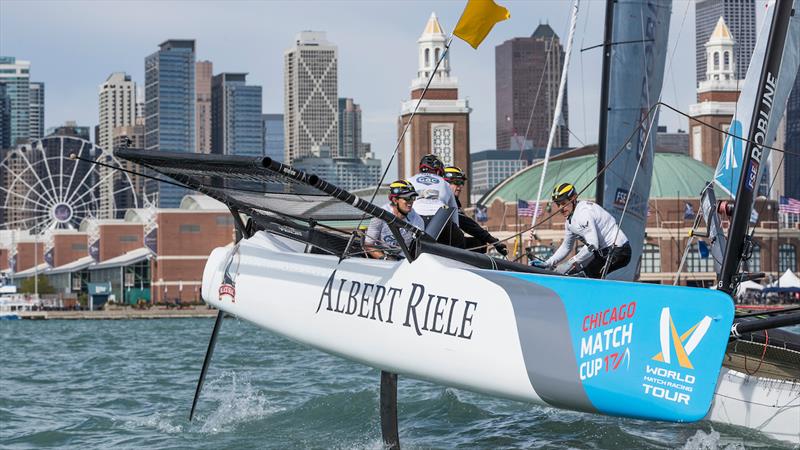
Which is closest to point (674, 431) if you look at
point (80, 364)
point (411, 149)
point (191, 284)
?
point (80, 364)

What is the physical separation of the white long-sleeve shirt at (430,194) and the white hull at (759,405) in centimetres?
295

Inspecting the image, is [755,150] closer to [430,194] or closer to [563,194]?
[563,194]

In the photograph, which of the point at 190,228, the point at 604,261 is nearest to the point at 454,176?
the point at 604,261

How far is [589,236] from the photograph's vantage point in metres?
9.88

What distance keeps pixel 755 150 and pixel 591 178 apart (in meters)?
73.6

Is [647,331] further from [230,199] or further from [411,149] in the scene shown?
[411,149]

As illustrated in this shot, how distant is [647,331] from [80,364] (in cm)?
1668

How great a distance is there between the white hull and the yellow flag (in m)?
3.65

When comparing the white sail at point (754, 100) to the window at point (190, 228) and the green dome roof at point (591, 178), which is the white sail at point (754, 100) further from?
the window at point (190, 228)

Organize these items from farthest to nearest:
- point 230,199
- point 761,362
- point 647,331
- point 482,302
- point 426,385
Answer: point 426,385, point 761,362, point 230,199, point 482,302, point 647,331

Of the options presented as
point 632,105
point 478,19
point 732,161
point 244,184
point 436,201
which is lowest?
point 436,201

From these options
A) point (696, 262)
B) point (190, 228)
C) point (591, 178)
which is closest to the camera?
point (591, 178)

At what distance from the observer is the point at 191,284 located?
92.8 meters

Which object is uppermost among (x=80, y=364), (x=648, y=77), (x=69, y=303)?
(x=648, y=77)
